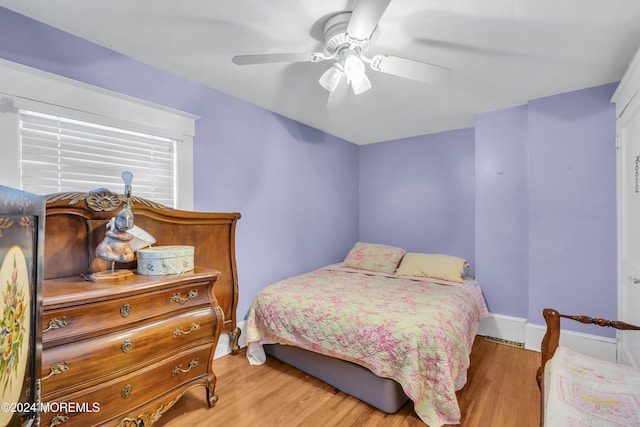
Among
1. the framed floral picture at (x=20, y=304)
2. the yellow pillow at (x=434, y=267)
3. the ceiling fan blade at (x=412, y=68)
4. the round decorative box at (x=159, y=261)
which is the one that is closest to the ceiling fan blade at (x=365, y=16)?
the ceiling fan blade at (x=412, y=68)

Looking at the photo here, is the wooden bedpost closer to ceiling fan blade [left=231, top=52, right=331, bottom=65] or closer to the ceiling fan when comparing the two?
the ceiling fan

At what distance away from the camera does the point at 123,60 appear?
1985 millimetres

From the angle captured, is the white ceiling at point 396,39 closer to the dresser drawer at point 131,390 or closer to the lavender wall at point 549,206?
the lavender wall at point 549,206

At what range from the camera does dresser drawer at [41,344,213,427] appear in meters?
1.25

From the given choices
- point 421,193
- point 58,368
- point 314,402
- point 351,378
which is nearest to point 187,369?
point 58,368

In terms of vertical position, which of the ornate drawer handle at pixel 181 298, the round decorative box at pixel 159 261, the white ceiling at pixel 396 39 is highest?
the white ceiling at pixel 396 39

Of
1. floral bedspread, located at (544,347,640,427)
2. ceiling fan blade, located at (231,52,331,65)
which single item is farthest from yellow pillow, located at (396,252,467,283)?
ceiling fan blade, located at (231,52,331,65)

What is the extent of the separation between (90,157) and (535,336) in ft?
12.5

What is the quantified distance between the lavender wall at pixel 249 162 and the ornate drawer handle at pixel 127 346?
118cm

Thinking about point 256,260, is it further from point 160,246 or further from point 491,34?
point 491,34

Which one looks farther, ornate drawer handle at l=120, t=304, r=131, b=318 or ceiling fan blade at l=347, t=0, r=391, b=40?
ornate drawer handle at l=120, t=304, r=131, b=318

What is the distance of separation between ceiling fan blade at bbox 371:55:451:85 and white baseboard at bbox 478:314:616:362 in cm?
246

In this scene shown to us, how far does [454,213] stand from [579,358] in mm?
2210

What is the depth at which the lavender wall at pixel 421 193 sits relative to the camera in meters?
3.54
